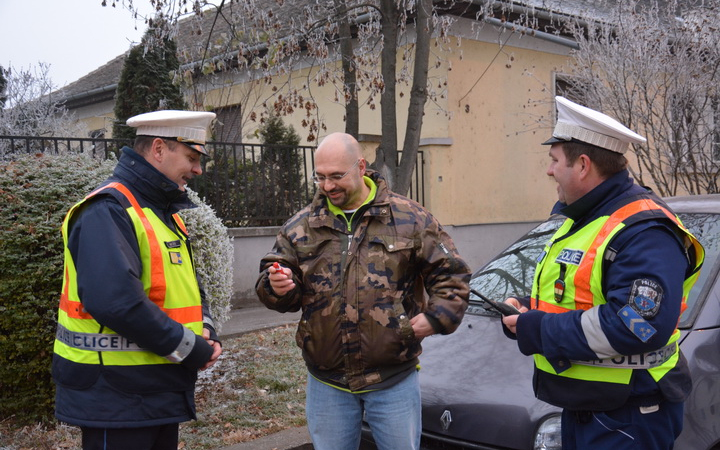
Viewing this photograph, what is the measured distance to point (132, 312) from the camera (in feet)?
8.06

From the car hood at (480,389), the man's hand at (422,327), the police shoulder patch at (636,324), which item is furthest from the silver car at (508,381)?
the police shoulder patch at (636,324)

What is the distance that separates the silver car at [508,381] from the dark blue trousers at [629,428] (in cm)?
58

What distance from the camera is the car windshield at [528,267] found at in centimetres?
341

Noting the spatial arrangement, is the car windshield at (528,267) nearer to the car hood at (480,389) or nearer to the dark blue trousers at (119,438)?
the car hood at (480,389)

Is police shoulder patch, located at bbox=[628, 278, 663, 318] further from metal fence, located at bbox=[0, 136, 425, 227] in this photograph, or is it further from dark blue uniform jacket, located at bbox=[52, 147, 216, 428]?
metal fence, located at bbox=[0, 136, 425, 227]

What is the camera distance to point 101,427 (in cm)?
253

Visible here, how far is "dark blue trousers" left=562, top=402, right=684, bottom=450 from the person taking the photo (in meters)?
2.28

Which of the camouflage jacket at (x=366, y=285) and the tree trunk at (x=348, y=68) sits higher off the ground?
the tree trunk at (x=348, y=68)

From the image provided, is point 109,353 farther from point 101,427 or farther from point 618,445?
point 618,445

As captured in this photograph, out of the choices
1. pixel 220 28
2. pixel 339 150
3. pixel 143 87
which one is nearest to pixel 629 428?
pixel 339 150

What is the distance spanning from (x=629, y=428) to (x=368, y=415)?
1.12 metres

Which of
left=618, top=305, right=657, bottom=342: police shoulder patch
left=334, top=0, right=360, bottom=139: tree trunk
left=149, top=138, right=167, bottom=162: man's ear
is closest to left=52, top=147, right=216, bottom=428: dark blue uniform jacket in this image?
left=149, top=138, right=167, bottom=162: man's ear

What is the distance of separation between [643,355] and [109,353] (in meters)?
1.95

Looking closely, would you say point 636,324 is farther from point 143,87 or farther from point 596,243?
point 143,87
